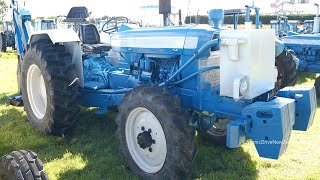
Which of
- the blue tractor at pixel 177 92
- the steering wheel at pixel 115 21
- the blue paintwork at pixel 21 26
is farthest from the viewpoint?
the blue paintwork at pixel 21 26

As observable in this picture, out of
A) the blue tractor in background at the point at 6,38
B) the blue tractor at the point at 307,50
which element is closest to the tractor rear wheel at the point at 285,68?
the blue tractor at the point at 307,50

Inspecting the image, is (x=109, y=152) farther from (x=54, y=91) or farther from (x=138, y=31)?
(x=138, y=31)

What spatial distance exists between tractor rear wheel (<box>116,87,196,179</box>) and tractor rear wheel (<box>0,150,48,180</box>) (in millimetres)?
1042

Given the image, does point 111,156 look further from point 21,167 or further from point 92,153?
point 21,167

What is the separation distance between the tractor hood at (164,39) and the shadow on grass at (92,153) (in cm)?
127

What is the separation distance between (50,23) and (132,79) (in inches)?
427

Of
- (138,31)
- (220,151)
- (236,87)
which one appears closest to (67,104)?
(138,31)

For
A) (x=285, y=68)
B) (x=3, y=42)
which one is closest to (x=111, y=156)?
(x=285, y=68)

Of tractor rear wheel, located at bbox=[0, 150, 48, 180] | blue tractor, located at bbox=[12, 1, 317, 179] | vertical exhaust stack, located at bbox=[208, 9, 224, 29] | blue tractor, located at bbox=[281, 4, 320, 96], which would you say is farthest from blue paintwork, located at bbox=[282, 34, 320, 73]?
tractor rear wheel, located at bbox=[0, 150, 48, 180]

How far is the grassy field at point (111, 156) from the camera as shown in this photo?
12.5 ft

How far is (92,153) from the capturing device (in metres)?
4.45

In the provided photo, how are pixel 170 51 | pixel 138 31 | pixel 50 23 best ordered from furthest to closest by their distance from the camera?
1. pixel 50 23
2. pixel 138 31
3. pixel 170 51

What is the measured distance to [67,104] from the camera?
4.46 metres

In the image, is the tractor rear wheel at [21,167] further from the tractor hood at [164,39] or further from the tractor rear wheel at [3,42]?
the tractor rear wheel at [3,42]
